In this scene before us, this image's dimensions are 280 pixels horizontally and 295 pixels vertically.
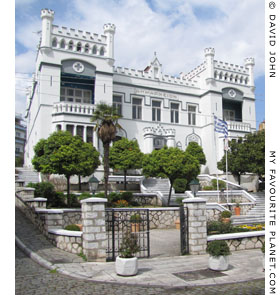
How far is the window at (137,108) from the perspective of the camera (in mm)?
34938

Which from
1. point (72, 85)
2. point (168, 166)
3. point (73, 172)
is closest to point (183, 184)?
point (168, 166)

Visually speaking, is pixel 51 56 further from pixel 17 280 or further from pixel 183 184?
pixel 17 280

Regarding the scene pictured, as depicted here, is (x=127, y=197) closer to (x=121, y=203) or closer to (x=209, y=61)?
(x=121, y=203)

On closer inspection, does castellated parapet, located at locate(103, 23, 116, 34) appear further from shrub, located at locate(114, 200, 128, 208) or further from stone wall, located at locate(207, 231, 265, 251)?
stone wall, located at locate(207, 231, 265, 251)

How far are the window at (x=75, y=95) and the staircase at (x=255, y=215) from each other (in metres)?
18.3

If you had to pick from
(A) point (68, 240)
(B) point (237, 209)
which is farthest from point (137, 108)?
(A) point (68, 240)

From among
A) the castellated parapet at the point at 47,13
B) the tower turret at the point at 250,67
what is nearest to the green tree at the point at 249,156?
the tower turret at the point at 250,67

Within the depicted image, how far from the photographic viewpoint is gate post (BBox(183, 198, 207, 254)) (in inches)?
468

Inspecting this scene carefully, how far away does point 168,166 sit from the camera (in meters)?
22.5

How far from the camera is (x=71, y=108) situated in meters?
28.7

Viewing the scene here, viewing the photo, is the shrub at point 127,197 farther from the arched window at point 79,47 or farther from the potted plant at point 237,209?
the arched window at point 79,47

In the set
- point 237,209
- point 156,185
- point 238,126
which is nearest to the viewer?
point 237,209

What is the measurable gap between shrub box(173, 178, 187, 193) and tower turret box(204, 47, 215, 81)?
16.5m

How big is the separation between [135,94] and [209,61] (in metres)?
9.97
